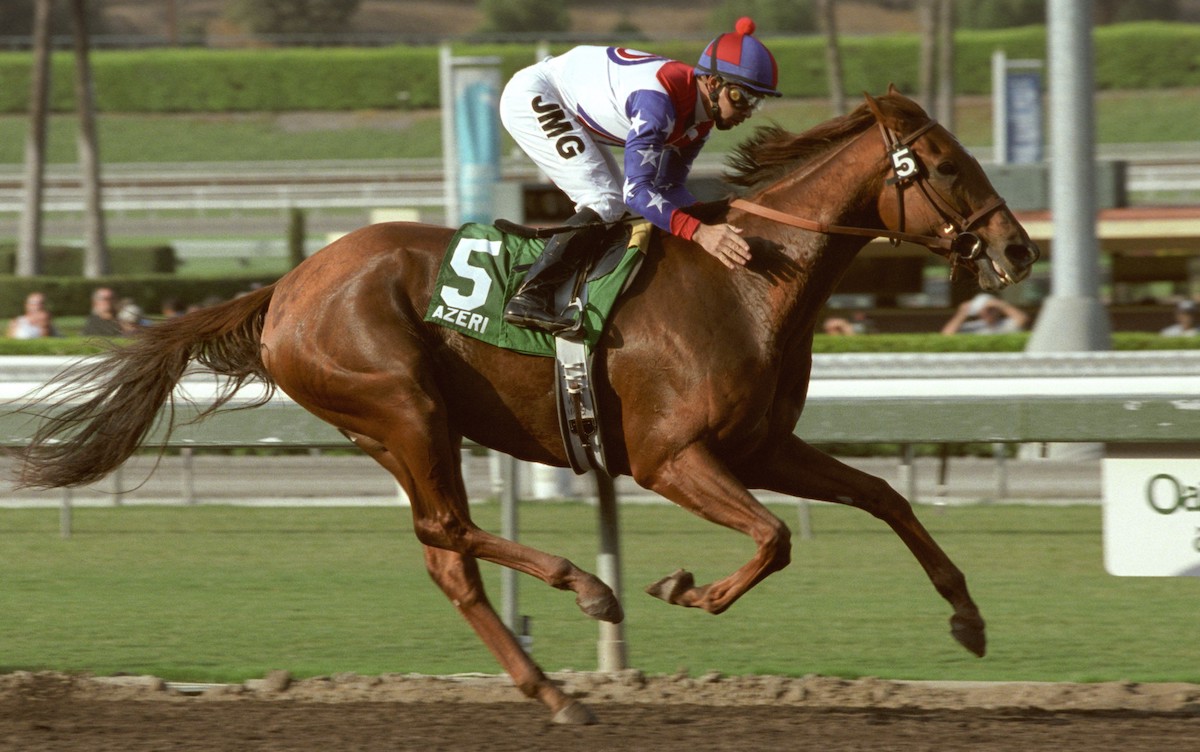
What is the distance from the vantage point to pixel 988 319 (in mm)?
12914

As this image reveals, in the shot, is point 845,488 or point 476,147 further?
point 476,147

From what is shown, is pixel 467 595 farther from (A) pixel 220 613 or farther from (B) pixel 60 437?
(A) pixel 220 613

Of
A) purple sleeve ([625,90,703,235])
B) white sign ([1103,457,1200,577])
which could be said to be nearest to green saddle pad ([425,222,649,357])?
purple sleeve ([625,90,703,235])

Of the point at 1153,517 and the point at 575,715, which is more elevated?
the point at 1153,517

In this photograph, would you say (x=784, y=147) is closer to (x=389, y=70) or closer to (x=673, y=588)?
(x=673, y=588)

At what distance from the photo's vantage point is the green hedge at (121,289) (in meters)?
21.6

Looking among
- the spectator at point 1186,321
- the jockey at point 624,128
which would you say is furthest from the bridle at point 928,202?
the spectator at point 1186,321

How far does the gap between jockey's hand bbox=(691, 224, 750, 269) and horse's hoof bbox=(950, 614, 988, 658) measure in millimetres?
1117

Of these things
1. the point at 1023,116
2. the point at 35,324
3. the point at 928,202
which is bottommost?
the point at 928,202

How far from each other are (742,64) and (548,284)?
2.51 feet

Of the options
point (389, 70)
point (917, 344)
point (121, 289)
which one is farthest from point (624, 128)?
point (389, 70)

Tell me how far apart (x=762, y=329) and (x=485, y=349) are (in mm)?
753

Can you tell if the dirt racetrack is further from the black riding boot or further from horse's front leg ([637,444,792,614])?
the black riding boot

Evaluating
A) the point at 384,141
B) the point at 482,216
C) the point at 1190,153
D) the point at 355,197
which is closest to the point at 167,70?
the point at 384,141
